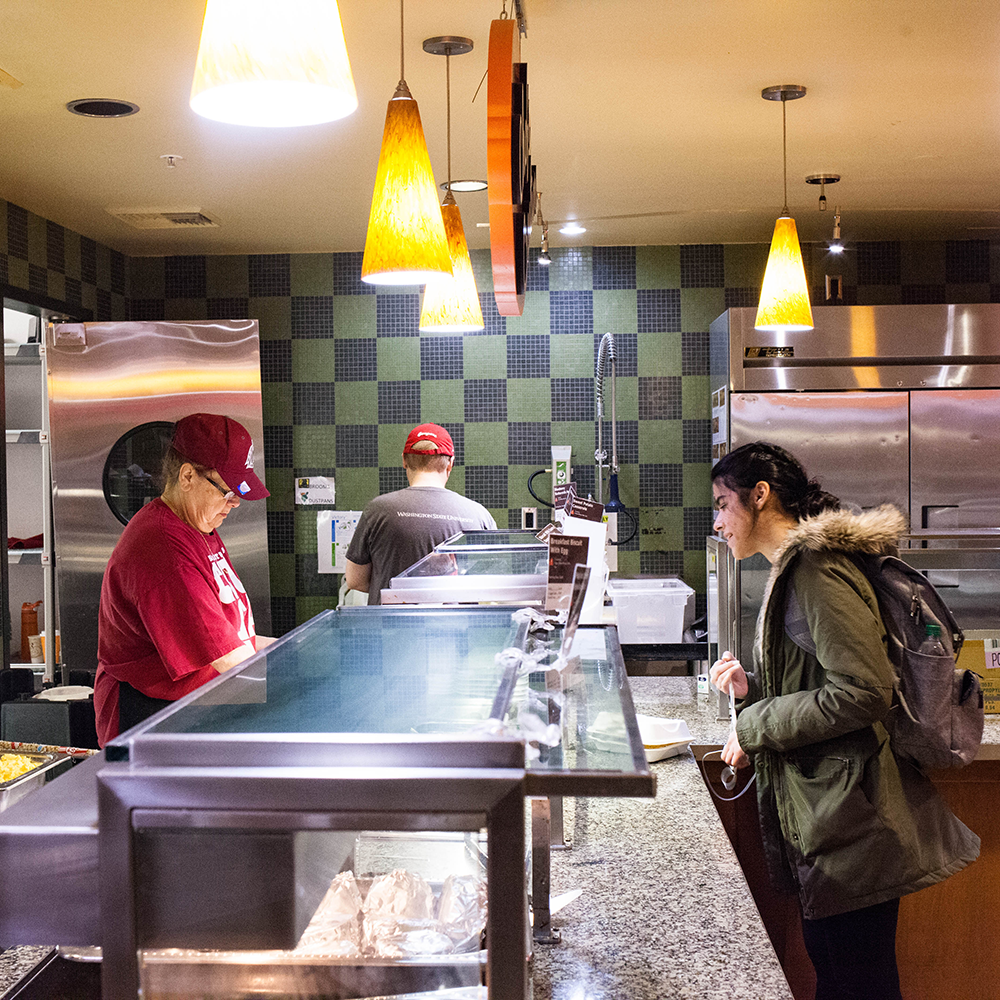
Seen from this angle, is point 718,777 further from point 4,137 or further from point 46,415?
point 46,415

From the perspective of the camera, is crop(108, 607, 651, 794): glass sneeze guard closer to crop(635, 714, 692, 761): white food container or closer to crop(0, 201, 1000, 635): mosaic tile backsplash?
crop(635, 714, 692, 761): white food container

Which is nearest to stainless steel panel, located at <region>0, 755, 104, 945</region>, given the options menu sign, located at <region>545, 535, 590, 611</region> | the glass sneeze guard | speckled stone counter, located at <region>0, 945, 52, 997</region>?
the glass sneeze guard

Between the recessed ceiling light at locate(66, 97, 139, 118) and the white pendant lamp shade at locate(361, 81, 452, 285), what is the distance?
181 cm

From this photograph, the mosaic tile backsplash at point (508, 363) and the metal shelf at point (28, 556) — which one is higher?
the mosaic tile backsplash at point (508, 363)

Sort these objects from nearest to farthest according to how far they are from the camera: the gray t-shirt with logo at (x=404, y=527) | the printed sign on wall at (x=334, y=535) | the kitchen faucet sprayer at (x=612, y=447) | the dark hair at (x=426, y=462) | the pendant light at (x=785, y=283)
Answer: the pendant light at (x=785, y=283) → the gray t-shirt with logo at (x=404, y=527) → the dark hair at (x=426, y=462) → the kitchen faucet sprayer at (x=612, y=447) → the printed sign on wall at (x=334, y=535)

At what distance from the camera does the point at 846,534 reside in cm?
215

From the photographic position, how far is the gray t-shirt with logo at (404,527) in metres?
4.02

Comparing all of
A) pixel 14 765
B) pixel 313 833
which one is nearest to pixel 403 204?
pixel 313 833

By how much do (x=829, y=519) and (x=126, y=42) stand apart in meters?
2.23

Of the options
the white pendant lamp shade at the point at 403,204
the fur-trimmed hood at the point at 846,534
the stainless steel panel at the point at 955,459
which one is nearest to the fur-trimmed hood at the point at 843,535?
the fur-trimmed hood at the point at 846,534

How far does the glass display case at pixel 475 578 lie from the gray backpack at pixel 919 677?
2.01 ft

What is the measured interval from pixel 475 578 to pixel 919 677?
101cm

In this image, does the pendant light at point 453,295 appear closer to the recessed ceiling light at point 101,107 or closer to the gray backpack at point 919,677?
the gray backpack at point 919,677

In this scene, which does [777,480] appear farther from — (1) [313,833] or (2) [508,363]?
(2) [508,363]
